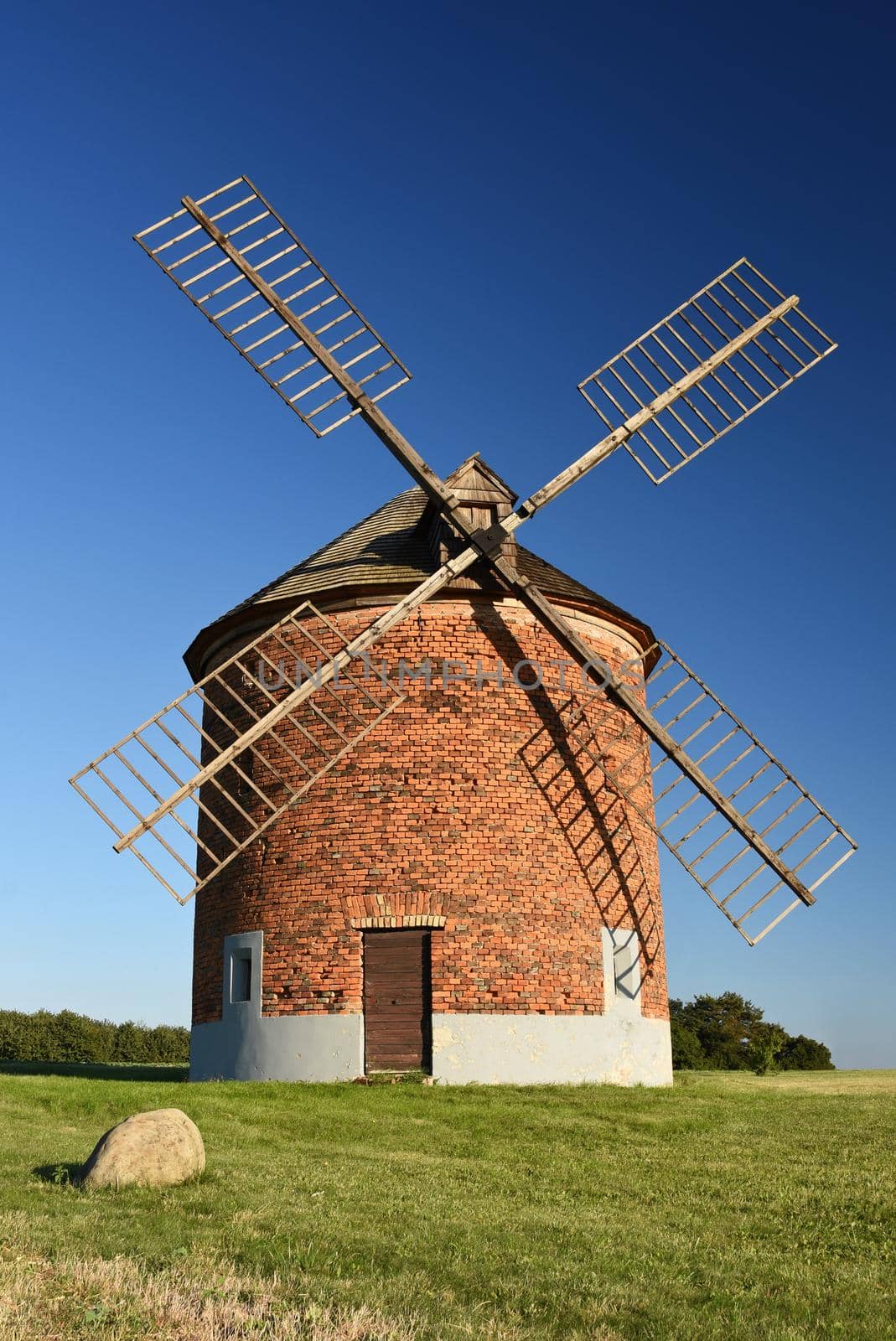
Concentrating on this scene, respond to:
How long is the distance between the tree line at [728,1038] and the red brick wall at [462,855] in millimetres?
18515

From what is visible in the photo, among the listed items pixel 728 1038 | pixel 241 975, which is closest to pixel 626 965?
pixel 241 975

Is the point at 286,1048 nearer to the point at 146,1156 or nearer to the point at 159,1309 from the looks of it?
the point at 146,1156

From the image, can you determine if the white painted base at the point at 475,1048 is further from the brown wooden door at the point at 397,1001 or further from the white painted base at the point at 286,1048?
the brown wooden door at the point at 397,1001

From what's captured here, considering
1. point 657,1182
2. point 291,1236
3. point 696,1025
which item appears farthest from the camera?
point 696,1025

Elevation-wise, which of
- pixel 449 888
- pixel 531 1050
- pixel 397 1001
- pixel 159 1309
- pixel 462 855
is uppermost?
pixel 462 855

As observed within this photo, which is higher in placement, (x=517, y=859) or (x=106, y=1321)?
(x=517, y=859)

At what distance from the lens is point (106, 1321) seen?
5.15 meters

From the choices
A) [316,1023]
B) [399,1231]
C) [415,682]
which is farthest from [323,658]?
[399,1231]

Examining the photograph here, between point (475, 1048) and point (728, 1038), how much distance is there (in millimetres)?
23238

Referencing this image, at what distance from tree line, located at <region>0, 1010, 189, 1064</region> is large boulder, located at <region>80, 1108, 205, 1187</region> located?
2822 centimetres

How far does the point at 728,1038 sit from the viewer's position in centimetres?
3516

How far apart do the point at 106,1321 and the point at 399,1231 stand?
258 centimetres

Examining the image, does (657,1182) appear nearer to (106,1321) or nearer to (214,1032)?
(106,1321)

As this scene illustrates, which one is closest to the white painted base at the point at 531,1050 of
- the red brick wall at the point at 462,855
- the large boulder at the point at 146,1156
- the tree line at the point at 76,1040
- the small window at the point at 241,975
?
the red brick wall at the point at 462,855
